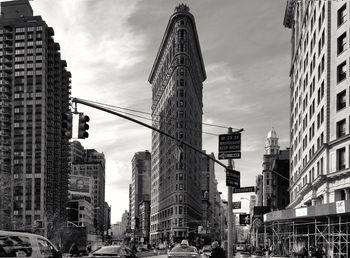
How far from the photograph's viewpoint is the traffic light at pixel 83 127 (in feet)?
58.9

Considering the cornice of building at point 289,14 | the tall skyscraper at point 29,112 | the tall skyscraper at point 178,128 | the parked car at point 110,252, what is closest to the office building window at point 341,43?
the parked car at point 110,252

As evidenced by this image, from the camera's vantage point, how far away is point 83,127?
18.0 meters

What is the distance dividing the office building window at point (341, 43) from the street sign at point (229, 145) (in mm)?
31762

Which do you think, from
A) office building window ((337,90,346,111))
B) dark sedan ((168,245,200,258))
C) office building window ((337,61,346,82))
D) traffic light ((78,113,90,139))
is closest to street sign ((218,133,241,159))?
traffic light ((78,113,90,139))

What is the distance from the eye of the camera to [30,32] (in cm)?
16850

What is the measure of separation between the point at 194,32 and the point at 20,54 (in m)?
54.2

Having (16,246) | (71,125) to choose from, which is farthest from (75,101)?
(16,246)

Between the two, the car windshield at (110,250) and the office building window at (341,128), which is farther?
the office building window at (341,128)

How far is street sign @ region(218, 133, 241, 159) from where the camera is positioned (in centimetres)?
2056

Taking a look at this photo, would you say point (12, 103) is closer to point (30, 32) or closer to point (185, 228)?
point (30, 32)

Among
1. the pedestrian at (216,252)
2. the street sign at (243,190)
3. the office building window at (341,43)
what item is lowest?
the pedestrian at (216,252)

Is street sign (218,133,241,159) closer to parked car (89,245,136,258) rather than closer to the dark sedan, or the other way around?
parked car (89,245,136,258)

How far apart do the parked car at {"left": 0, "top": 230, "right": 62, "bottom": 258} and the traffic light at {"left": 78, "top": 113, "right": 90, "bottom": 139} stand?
3.74 metres

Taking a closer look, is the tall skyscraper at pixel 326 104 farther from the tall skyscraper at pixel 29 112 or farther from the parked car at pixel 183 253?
the tall skyscraper at pixel 29 112
